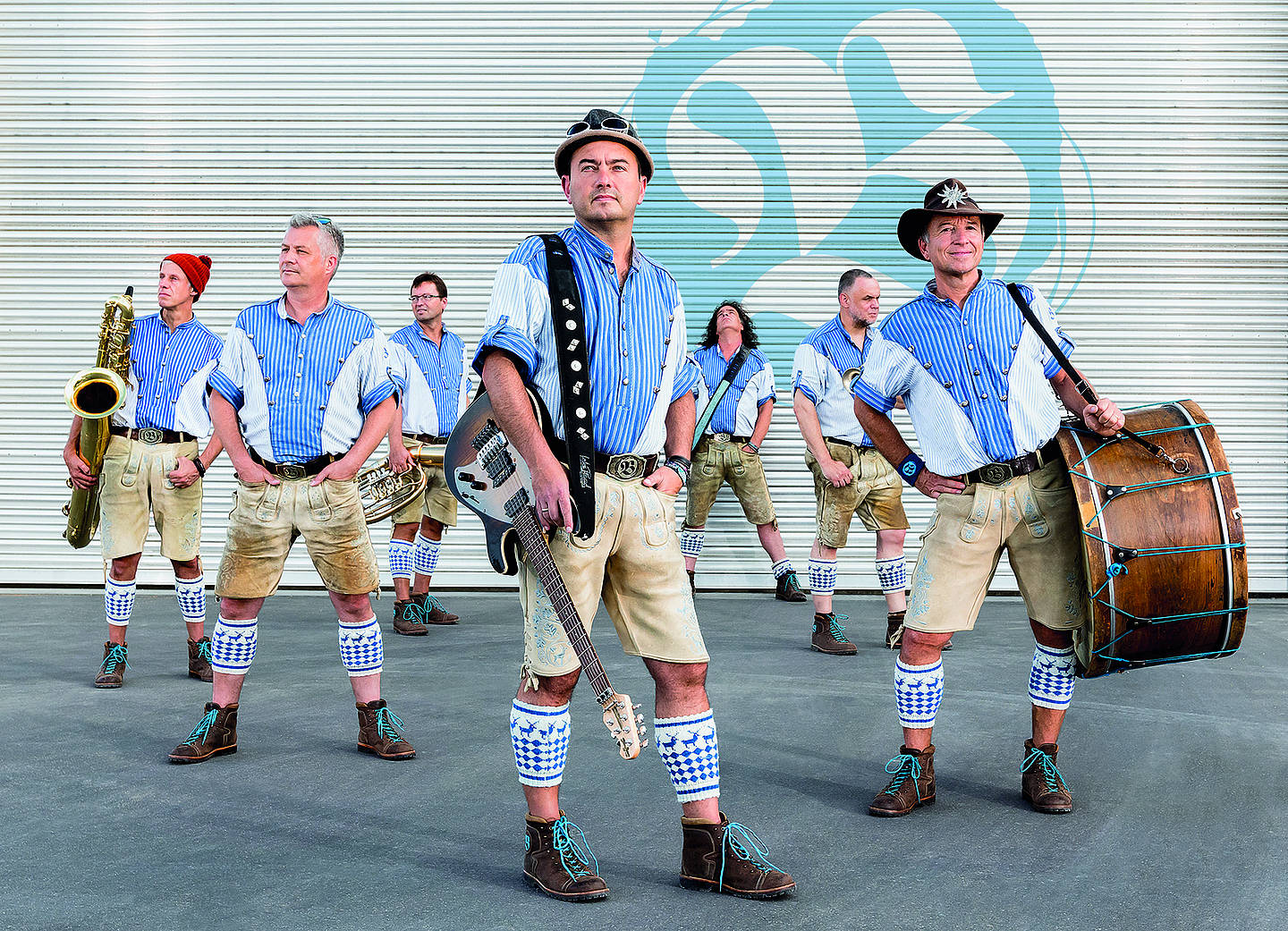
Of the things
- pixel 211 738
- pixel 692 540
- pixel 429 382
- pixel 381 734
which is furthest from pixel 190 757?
pixel 692 540

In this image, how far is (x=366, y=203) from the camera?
32.4ft

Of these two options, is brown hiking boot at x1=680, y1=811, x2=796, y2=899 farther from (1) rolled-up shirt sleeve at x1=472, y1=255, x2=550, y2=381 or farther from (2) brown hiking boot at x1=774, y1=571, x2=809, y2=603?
(2) brown hiking boot at x1=774, y1=571, x2=809, y2=603

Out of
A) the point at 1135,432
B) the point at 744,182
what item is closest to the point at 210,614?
the point at 744,182

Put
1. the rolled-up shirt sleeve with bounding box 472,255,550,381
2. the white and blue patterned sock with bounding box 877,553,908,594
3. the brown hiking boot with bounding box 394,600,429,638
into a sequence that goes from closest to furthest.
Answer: the rolled-up shirt sleeve with bounding box 472,255,550,381
the white and blue patterned sock with bounding box 877,553,908,594
the brown hiking boot with bounding box 394,600,429,638

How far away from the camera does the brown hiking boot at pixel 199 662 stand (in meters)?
6.33

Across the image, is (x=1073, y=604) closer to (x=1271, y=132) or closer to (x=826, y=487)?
(x=826, y=487)

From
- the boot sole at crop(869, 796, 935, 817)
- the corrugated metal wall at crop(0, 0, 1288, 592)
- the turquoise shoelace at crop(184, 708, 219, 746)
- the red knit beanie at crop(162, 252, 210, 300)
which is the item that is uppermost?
the corrugated metal wall at crop(0, 0, 1288, 592)

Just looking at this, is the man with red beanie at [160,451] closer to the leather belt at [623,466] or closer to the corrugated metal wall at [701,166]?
the corrugated metal wall at [701,166]

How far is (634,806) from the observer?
4.08 metres

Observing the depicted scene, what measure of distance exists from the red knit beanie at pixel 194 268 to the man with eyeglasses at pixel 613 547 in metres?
3.83

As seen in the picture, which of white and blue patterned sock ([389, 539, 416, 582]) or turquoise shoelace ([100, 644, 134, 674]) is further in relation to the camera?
white and blue patterned sock ([389, 539, 416, 582])

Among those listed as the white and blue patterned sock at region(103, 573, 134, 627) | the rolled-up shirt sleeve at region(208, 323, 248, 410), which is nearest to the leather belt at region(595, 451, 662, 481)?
the rolled-up shirt sleeve at region(208, 323, 248, 410)

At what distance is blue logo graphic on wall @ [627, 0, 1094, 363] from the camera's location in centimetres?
970

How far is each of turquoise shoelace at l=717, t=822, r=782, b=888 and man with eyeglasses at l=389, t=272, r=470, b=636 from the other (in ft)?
17.4
